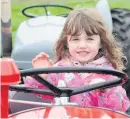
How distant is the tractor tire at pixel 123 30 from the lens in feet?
15.5

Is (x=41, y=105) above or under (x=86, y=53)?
under

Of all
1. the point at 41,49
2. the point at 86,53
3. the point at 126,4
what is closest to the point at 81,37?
the point at 86,53

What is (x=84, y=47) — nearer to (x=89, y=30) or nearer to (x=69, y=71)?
(x=89, y=30)

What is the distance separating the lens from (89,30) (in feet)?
11.2

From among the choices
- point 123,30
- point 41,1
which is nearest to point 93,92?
point 123,30

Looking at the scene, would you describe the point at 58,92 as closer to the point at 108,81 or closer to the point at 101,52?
the point at 108,81

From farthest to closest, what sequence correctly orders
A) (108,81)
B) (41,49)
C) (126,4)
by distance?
(126,4), (41,49), (108,81)

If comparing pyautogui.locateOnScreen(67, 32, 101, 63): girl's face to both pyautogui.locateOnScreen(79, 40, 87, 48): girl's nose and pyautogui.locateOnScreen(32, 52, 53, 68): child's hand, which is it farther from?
pyautogui.locateOnScreen(32, 52, 53, 68): child's hand

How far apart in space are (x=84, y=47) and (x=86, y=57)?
2.8 inches

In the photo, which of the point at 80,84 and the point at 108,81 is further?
the point at 80,84

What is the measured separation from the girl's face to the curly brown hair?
0.09 ft

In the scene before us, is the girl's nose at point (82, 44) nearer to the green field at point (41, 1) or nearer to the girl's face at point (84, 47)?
Result: the girl's face at point (84, 47)

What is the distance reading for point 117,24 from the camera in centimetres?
493

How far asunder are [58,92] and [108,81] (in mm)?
280
